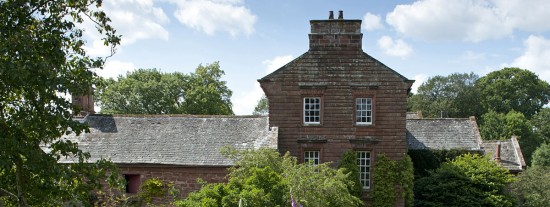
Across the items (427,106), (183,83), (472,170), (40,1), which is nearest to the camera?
(40,1)

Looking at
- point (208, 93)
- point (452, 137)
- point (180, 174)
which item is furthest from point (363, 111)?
point (208, 93)

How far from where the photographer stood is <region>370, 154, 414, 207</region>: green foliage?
26594 millimetres

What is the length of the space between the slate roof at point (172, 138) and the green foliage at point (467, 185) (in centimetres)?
924

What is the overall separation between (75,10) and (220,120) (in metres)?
18.8

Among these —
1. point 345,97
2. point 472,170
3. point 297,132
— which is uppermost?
point 345,97

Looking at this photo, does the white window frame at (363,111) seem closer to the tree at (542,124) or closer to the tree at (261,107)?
the tree at (542,124)

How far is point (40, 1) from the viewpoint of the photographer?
10547mm

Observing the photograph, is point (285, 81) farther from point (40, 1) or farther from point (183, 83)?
point (183, 83)

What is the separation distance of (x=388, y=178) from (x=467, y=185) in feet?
16.4

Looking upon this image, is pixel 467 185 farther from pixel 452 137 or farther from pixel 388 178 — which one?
pixel 388 178

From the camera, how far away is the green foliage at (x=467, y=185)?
Answer: 93.3ft

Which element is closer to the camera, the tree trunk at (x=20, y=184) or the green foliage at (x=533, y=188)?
the tree trunk at (x=20, y=184)

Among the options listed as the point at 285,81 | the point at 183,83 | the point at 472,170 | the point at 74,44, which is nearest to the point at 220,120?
the point at 285,81

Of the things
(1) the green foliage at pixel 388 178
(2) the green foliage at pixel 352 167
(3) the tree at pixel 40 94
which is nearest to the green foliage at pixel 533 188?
(1) the green foliage at pixel 388 178
